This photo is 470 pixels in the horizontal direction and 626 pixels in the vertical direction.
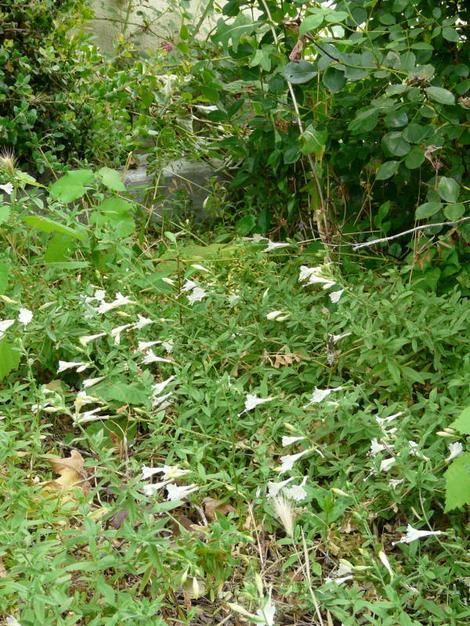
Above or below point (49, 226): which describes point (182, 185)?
below

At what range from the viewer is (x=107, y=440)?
2564 millimetres

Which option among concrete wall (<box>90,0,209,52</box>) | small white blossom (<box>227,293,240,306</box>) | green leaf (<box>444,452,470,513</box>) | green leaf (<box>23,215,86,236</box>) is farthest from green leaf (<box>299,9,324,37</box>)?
concrete wall (<box>90,0,209,52</box>)

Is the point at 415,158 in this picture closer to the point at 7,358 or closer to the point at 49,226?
the point at 49,226

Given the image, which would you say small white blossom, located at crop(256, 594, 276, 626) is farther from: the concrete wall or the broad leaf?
the concrete wall

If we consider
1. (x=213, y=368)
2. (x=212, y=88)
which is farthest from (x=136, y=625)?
(x=212, y=88)

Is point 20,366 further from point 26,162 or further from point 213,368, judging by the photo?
point 26,162

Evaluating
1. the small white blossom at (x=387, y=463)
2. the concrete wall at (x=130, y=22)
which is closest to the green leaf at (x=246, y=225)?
the small white blossom at (x=387, y=463)

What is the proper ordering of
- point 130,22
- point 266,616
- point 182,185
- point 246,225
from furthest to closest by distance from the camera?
point 130,22, point 182,185, point 246,225, point 266,616

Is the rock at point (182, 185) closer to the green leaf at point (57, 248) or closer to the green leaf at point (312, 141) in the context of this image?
the green leaf at point (312, 141)

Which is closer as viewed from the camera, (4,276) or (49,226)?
(4,276)

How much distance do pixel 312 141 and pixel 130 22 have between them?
11.0 ft

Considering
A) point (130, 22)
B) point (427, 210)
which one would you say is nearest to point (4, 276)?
point (427, 210)

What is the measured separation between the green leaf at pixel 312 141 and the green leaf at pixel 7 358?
129cm

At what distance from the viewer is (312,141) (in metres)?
3.20
